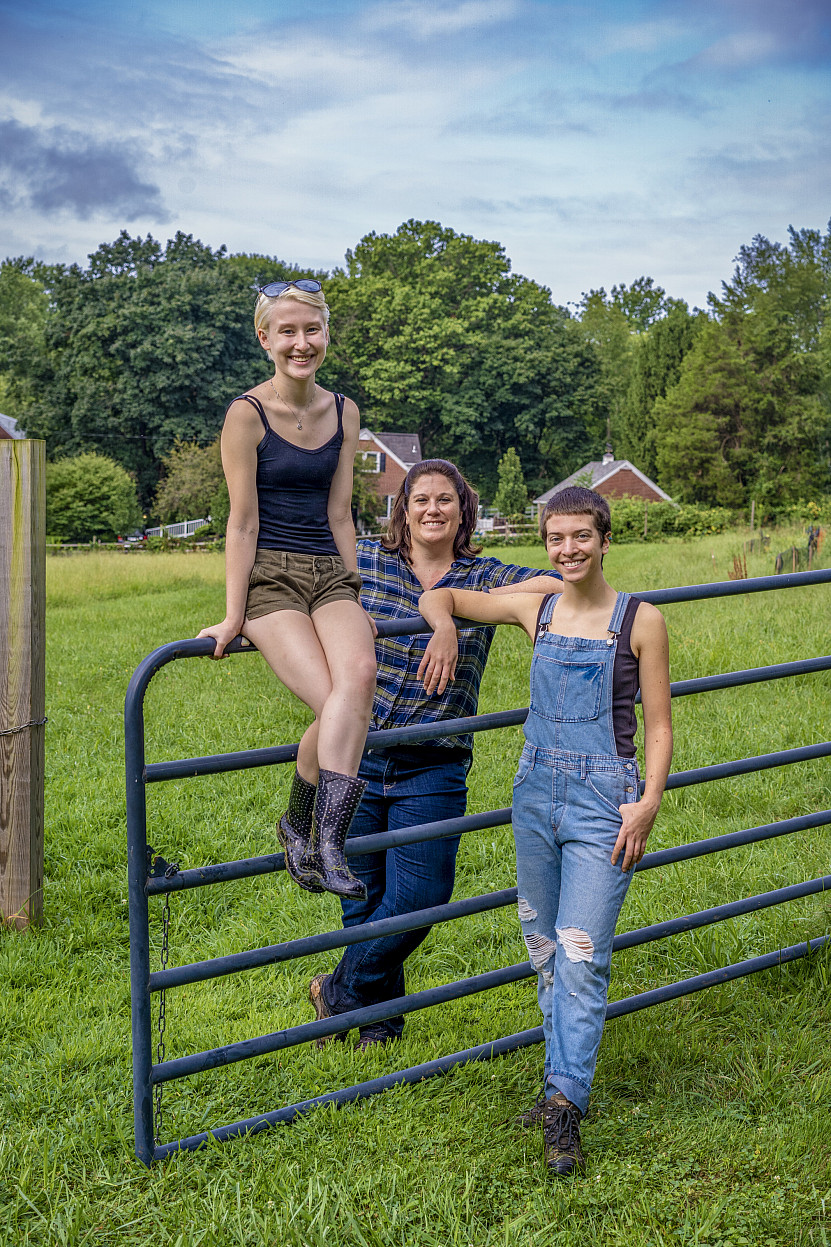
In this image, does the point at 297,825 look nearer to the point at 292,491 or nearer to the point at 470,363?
the point at 292,491

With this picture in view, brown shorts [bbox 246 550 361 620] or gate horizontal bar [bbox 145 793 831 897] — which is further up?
brown shorts [bbox 246 550 361 620]

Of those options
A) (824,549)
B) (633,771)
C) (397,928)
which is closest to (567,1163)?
(397,928)

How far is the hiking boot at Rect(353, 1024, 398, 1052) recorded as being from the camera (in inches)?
130

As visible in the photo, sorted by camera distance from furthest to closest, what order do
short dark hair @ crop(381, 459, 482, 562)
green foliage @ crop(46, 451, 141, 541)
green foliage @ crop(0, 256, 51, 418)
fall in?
green foliage @ crop(0, 256, 51, 418), green foliage @ crop(46, 451, 141, 541), short dark hair @ crop(381, 459, 482, 562)

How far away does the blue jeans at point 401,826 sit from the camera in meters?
3.14

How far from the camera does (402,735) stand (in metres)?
2.70

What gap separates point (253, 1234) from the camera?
2.36 m

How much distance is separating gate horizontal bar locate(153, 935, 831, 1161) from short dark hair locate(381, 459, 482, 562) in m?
1.43

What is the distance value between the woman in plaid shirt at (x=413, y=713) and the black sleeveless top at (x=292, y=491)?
46 cm

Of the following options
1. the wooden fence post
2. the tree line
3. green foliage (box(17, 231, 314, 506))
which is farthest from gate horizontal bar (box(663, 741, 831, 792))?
green foliage (box(17, 231, 314, 506))

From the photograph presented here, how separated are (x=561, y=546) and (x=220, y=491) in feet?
137

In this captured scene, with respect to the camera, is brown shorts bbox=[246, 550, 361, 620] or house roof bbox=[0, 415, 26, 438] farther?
house roof bbox=[0, 415, 26, 438]

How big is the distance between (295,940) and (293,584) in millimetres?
931

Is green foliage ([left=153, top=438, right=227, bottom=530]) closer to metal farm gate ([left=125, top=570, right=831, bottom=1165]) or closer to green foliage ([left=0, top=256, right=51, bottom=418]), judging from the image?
green foliage ([left=0, top=256, right=51, bottom=418])
